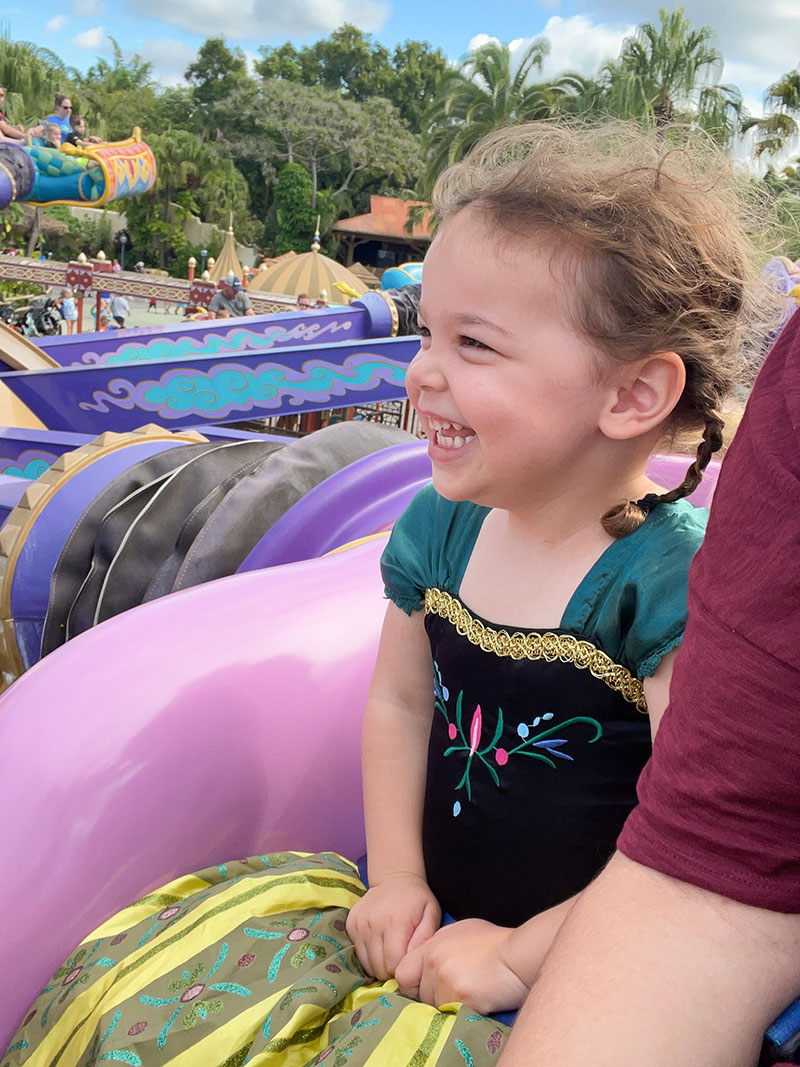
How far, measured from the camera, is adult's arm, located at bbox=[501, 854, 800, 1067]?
438 millimetres

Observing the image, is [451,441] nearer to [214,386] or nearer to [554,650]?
[554,650]

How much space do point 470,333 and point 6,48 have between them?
30.4 m

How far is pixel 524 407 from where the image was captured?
0.79 meters

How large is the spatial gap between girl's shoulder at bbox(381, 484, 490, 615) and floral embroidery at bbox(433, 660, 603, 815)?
0.08 meters

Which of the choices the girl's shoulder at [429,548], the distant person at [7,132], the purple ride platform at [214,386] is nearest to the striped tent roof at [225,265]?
the distant person at [7,132]

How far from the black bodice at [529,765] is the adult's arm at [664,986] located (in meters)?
0.33

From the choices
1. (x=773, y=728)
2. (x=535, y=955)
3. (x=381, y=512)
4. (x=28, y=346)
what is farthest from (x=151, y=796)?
(x=28, y=346)

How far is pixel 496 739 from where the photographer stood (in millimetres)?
841

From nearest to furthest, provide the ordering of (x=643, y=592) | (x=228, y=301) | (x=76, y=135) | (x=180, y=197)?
(x=643, y=592)
(x=228, y=301)
(x=76, y=135)
(x=180, y=197)

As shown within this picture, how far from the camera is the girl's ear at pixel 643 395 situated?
31.9 inches

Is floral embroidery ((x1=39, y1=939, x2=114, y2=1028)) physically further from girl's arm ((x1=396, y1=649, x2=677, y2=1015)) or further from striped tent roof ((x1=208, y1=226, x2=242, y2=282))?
striped tent roof ((x1=208, y1=226, x2=242, y2=282))

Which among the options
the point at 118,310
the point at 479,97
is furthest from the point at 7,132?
the point at 479,97

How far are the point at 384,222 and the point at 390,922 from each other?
3091 centimetres

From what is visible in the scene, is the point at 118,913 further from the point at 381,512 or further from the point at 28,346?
the point at 28,346
